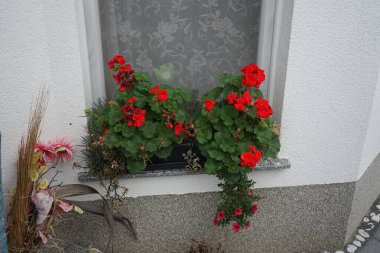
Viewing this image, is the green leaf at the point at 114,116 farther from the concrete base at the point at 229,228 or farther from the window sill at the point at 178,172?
the concrete base at the point at 229,228

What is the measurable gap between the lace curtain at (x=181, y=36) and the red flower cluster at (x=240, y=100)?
0.41 meters

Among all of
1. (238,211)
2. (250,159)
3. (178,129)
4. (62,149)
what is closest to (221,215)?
(238,211)

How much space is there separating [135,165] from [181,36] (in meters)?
0.86

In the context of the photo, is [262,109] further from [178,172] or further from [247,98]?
[178,172]

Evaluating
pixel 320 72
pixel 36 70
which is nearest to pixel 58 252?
pixel 36 70

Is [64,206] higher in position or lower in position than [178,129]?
lower

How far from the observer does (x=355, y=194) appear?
8.26 feet

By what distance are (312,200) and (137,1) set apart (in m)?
1.79

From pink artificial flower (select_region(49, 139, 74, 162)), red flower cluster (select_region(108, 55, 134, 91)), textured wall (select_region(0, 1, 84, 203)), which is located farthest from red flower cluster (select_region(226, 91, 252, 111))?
pink artificial flower (select_region(49, 139, 74, 162))

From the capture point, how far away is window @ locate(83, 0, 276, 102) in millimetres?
2092

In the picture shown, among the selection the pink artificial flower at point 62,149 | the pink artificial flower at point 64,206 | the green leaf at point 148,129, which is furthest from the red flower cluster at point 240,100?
the pink artificial flower at point 64,206

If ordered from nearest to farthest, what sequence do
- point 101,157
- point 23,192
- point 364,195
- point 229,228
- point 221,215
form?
point 23,192 < point 101,157 < point 221,215 < point 229,228 < point 364,195

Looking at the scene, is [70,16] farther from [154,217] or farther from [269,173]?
[269,173]

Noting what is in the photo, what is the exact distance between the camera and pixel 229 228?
2.45 m
